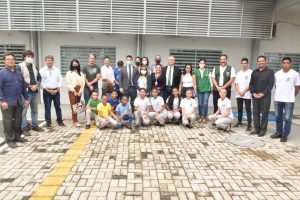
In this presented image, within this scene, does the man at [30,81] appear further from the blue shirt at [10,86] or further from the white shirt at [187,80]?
the white shirt at [187,80]

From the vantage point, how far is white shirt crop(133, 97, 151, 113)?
6.80 metres

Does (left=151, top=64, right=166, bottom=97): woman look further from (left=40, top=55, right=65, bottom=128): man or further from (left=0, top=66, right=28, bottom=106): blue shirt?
(left=0, top=66, right=28, bottom=106): blue shirt

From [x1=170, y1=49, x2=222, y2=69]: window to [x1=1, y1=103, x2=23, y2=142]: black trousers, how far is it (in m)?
6.00

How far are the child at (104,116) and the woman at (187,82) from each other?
6.27 ft

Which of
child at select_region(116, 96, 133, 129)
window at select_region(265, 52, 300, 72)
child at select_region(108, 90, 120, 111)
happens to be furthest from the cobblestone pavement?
window at select_region(265, 52, 300, 72)

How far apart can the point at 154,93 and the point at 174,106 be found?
0.65m

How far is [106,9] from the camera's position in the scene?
8.80m

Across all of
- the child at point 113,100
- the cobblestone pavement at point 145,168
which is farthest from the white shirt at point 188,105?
the child at point 113,100

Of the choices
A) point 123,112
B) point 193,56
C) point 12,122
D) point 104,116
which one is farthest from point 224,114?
point 12,122

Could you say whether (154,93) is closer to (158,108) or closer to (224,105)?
(158,108)

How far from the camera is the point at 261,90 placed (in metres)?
6.18

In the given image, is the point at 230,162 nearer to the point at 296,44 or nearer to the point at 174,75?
the point at 174,75

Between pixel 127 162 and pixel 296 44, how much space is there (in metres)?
8.57

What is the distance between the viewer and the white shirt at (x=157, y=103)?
22.7ft
